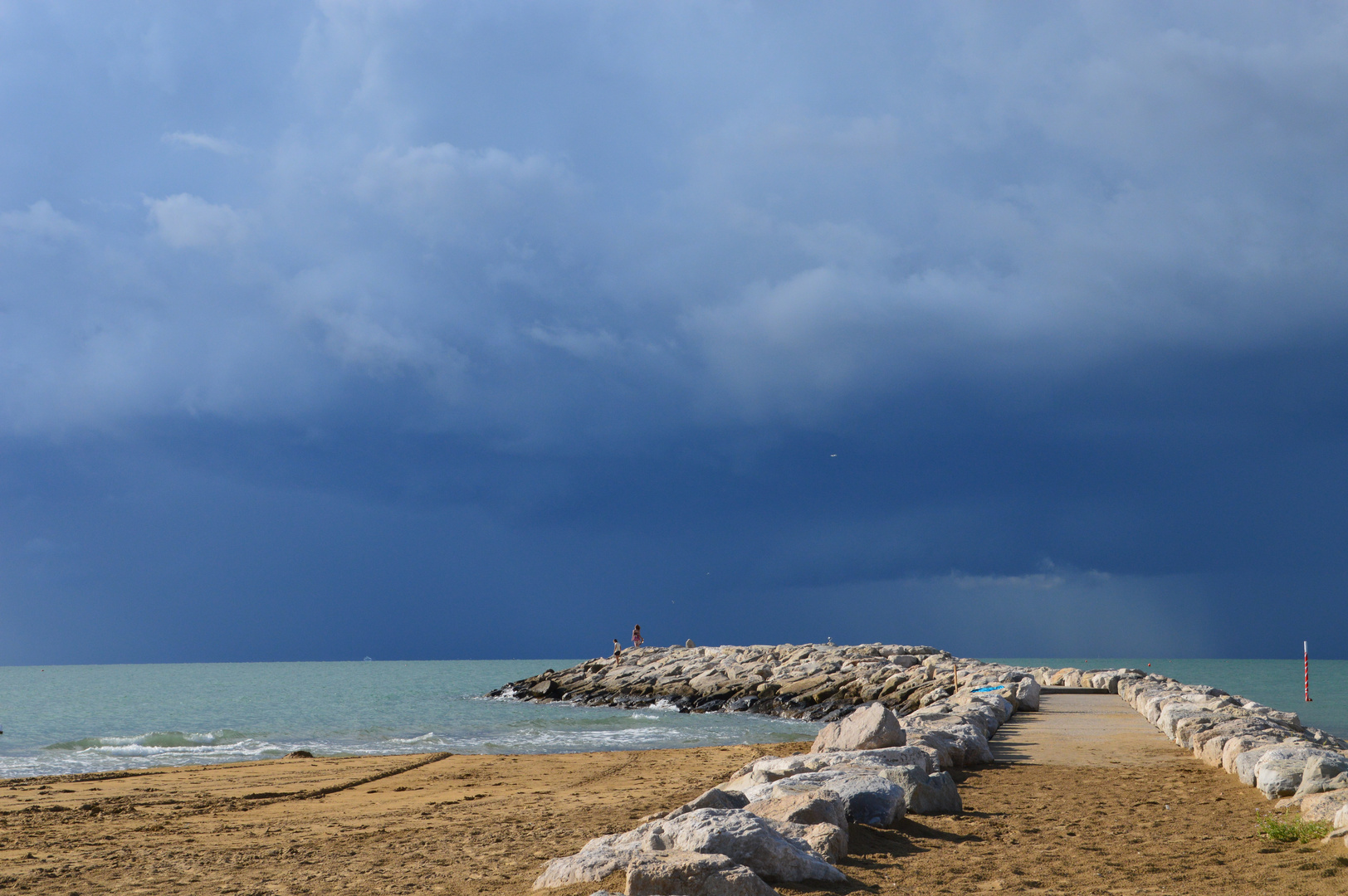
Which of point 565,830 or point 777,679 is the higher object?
point 565,830

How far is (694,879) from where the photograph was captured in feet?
14.7

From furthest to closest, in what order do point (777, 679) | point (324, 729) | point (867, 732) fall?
point (777, 679) < point (324, 729) < point (867, 732)

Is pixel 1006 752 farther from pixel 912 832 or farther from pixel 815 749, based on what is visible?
pixel 912 832

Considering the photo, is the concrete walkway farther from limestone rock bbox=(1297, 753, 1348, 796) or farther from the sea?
the sea

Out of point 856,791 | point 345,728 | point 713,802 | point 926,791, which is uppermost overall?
point 713,802

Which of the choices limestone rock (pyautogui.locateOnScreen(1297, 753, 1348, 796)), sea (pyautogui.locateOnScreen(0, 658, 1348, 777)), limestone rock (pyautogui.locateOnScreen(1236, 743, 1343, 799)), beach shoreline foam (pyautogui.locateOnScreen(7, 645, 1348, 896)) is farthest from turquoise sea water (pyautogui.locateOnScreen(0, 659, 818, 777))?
limestone rock (pyautogui.locateOnScreen(1297, 753, 1348, 796))

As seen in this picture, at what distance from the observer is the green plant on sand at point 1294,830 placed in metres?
6.13

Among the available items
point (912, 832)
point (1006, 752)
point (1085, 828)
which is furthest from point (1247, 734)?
point (912, 832)

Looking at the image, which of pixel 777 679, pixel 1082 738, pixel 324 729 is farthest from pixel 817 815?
pixel 777 679

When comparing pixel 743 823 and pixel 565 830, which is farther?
pixel 565 830

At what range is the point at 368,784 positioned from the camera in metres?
13.1

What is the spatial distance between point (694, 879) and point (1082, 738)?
1002 centimetres

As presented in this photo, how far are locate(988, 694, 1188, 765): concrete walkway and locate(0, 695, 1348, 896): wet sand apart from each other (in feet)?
0.23

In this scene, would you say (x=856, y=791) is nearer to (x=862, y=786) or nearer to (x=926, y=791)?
(x=862, y=786)
